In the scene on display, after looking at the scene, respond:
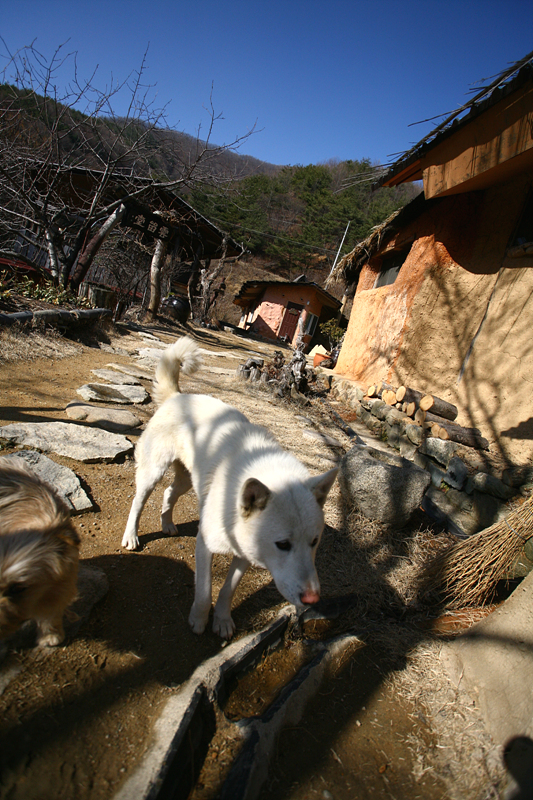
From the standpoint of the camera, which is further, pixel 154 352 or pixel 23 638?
pixel 154 352

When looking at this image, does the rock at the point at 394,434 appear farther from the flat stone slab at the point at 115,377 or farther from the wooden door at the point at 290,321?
the wooden door at the point at 290,321

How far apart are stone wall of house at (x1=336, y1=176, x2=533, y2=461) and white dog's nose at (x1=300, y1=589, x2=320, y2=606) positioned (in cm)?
380

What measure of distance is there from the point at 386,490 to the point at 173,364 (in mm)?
2203

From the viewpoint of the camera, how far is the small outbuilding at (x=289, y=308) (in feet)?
81.1

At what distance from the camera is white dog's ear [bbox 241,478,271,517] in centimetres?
175

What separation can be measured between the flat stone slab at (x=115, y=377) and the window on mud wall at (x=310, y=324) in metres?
19.6

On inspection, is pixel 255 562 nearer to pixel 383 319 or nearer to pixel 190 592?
pixel 190 592

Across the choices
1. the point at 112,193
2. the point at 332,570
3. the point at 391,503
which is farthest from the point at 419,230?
the point at 112,193

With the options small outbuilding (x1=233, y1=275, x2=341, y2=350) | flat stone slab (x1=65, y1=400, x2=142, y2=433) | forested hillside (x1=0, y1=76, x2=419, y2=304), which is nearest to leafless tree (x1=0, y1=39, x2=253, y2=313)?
forested hillside (x1=0, y1=76, x2=419, y2=304)

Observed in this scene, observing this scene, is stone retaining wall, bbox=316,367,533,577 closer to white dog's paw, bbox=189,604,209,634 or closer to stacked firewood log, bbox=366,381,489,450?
stacked firewood log, bbox=366,381,489,450

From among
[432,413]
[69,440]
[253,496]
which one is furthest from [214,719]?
[432,413]

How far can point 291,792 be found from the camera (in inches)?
54.8

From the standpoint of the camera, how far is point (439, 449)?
4707 millimetres

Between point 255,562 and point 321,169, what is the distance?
175 ft
